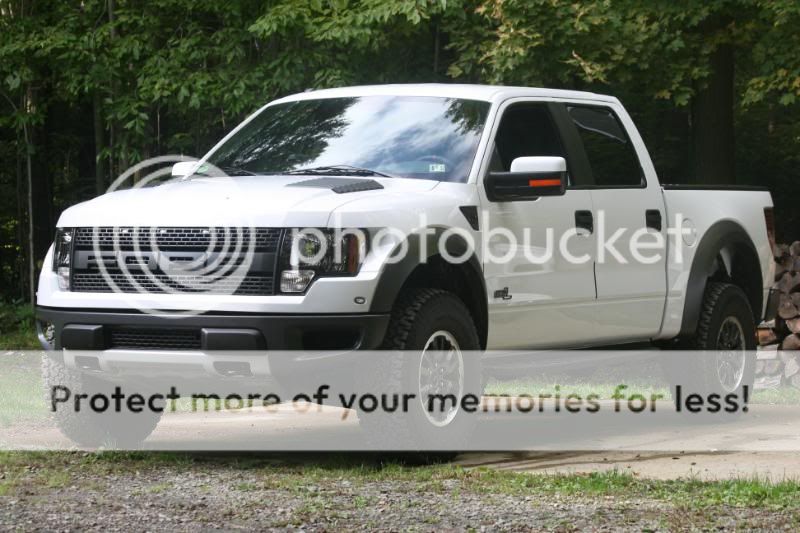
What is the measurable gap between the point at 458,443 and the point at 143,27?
10329mm

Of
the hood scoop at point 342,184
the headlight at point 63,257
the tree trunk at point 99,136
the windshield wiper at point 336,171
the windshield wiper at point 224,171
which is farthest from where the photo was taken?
the tree trunk at point 99,136

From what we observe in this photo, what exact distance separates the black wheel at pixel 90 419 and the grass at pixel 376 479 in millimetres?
184

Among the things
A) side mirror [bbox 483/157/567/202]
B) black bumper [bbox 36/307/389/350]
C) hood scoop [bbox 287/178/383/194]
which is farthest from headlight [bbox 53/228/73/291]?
side mirror [bbox 483/157/567/202]

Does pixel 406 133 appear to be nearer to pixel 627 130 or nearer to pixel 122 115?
pixel 627 130

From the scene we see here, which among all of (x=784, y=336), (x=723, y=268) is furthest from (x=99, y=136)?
(x=723, y=268)

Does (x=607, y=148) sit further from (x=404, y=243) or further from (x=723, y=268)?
(x=404, y=243)

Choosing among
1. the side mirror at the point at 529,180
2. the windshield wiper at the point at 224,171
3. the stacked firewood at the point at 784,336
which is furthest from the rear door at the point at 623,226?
the stacked firewood at the point at 784,336

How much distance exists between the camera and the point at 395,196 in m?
7.51

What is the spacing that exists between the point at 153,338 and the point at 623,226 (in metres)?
3.37

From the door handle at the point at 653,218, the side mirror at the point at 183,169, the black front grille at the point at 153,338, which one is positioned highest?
the side mirror at the point at 183,169

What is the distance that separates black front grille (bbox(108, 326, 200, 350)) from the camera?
7.12 m

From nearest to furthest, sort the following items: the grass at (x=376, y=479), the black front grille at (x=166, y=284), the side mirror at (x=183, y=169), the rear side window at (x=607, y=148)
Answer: the grass at (x=376, y=479) → the black front grille at (x=166, y=284) → the side mirror at (x=183, y=169) → the rear side window at (x=607, y=148)

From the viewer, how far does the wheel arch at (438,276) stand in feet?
23.5

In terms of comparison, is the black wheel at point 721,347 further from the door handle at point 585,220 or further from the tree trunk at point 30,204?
the tree trunk at point 30,204
